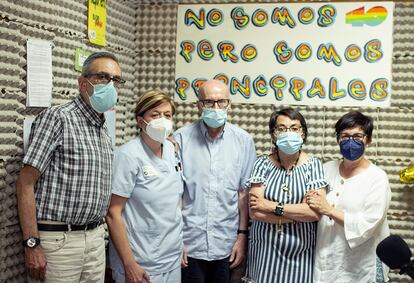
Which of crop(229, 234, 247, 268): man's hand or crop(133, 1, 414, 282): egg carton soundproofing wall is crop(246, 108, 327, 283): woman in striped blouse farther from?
crop(133, 1, 414, 282): egg carton soundproofing wall

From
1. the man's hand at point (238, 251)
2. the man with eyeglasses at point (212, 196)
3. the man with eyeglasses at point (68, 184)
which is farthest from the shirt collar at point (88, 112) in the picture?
the man's hand at point (238, 251)

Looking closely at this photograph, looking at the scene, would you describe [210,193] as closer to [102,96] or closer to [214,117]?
[214,117]

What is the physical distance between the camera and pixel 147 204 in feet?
9.16

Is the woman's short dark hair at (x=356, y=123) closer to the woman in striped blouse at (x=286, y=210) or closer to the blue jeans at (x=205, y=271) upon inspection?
the woman in striped blouse at (x=286, y=210)

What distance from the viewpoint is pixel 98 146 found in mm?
2594

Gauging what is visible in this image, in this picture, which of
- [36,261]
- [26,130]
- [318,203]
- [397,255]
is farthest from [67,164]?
[397,255]

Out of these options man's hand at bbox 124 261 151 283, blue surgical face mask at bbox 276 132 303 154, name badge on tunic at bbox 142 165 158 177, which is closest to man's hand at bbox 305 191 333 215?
blue surgical face mask at bbox 276 132 303 154

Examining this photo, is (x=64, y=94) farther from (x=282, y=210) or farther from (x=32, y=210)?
(x=282, y=210)

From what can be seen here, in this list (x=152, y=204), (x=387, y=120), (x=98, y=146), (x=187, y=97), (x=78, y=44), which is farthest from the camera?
(x=187, y=97)

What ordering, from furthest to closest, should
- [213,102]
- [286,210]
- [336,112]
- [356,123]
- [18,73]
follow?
1. [336,112]
2. [213,102]
3. [356,123]
4. [286,210]
5. [18,73]

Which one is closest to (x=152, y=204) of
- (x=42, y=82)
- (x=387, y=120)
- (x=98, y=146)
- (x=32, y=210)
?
(x=98, y=146)

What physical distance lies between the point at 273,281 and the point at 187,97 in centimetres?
143

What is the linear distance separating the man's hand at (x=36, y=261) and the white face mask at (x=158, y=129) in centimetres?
80

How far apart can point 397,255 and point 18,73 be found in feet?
5.92
